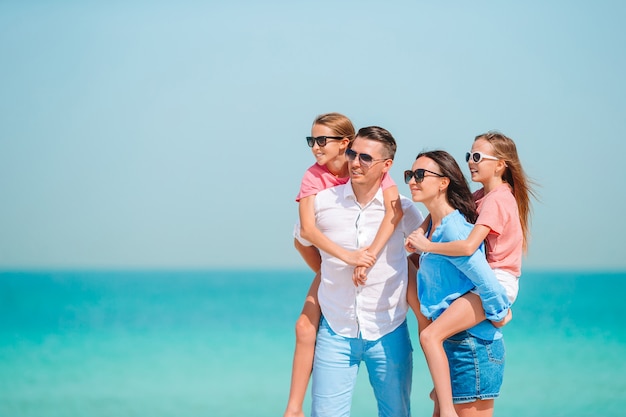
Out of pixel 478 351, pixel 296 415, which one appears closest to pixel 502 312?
pixel 478 351

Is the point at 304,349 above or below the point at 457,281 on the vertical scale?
below

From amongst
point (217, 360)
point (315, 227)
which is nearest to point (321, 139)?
point (315, 227)

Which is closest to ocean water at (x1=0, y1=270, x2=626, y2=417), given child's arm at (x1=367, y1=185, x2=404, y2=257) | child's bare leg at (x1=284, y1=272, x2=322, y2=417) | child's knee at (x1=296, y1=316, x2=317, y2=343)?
child's bare leg at (x1=284, y1=272, x2=322, y2=417)

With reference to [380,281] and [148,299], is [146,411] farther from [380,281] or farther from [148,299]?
[148,299]

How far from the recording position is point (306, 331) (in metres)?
4.23

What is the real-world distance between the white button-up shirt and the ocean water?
298 inches

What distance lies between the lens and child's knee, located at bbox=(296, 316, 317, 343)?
13.9 ft

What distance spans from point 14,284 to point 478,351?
54.5 m

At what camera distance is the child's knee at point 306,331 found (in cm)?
423

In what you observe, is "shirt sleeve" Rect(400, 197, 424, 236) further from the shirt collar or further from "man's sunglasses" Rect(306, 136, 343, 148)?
"man's sunglasses" Rect(306, 136, 343, 148)

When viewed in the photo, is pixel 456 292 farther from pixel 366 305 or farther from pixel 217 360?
pixel 217 360

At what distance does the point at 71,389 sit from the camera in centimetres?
1488

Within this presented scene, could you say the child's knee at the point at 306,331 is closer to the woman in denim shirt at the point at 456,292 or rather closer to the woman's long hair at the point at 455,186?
the woman in denim shirt at the point at 456,292

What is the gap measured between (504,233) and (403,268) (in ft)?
1.83
